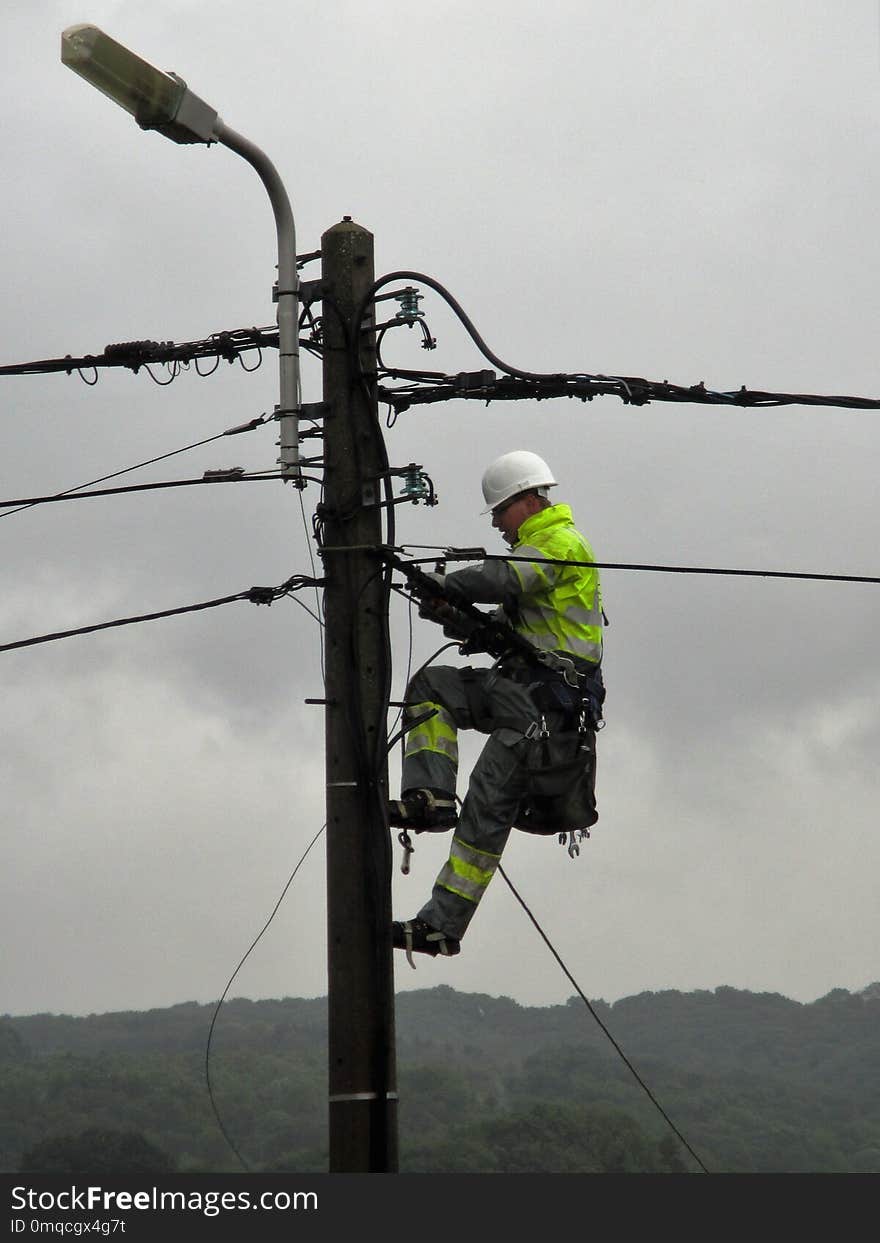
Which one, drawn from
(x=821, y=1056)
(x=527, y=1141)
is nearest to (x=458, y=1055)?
(x=527, y=1141)

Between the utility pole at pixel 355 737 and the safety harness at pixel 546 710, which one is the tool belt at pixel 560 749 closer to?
the safety harness at pixel 546 710

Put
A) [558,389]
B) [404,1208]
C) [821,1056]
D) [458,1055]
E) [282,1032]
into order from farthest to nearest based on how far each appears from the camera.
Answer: [821,1056] < [458,1055] < [282,1032] < [558,389] < [404,1208]

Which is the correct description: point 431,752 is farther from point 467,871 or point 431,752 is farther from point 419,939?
point 419,939

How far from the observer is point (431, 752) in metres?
9.48

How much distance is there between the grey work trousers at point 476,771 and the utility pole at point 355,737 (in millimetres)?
455

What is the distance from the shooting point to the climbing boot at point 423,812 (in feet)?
30.3

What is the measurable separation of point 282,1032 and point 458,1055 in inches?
617

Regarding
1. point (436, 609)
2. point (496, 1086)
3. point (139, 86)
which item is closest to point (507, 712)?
point (436, 609)

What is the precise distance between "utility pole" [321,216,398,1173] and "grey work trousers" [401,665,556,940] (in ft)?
1.49

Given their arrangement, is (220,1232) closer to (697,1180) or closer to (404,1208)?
(404,1208)

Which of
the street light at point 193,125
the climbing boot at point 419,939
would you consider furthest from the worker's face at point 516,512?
the climbing boot at point 419,939

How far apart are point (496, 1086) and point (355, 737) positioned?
9966 centimetres

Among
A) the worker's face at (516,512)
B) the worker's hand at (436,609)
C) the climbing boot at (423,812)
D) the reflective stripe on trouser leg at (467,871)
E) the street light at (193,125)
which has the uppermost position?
the street light at (193,125)

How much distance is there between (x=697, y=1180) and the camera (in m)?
9.76
